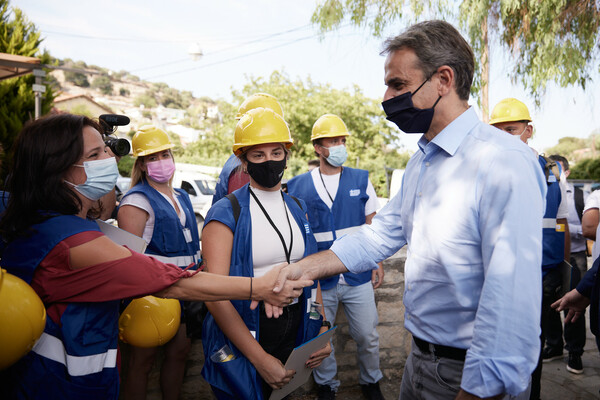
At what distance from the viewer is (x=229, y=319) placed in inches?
87.3

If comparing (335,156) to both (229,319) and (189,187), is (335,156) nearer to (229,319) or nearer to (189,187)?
(229,319)

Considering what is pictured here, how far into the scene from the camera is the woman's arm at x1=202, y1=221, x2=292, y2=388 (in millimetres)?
2188

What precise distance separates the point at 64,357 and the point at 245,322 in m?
0.87

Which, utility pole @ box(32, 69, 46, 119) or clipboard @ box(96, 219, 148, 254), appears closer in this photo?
clipboard @ box(96, 219, 148, 254)

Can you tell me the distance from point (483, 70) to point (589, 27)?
222cm

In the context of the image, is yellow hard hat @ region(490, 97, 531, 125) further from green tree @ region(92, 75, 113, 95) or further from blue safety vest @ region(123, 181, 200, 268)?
green tree @ region(92, 75, 113, 95)

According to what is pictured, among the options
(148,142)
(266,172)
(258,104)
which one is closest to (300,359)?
(266,172)

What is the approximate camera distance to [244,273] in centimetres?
229

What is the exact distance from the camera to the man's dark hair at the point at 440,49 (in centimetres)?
176

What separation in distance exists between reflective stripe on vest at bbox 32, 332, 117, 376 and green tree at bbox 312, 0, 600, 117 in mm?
8948

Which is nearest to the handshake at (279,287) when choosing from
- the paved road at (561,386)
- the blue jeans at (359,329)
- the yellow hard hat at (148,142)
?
the blue jeans at (359,329)

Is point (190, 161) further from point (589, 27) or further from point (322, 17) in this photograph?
point (589, 27)

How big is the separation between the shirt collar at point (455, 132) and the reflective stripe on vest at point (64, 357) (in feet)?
5.53

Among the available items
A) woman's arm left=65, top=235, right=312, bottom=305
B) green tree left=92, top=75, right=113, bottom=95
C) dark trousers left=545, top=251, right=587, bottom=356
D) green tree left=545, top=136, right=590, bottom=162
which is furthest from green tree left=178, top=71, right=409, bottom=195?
green tree left=92, top=75, right=113, bottom=95
